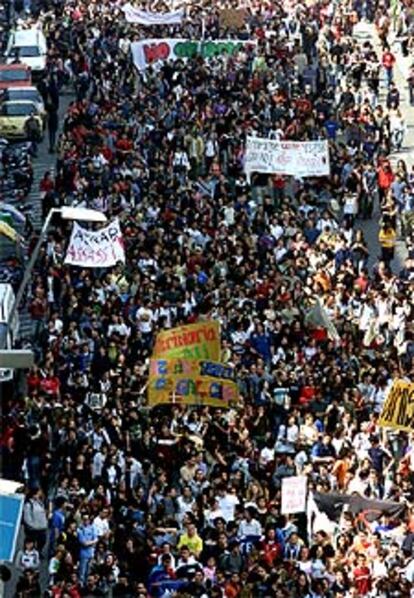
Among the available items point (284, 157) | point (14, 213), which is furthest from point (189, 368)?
point (14, 213)

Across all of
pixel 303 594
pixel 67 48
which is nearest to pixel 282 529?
pixel 303 594

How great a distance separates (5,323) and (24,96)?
1786cm

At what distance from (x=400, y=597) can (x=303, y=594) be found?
3.58 feet

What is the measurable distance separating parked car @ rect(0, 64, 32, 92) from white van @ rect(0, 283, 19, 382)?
55.5 feet

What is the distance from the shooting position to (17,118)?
4750cm

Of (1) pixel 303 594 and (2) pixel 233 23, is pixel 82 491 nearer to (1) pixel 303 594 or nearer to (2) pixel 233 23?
(1) pixel 303 594

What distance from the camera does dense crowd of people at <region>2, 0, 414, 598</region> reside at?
24969 mm

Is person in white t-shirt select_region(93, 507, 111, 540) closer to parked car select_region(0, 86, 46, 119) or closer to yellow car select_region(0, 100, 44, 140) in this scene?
yellow car select_region(0, 100, 44, 140)

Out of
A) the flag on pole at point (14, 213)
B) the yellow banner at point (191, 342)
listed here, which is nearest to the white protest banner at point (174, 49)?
the flag on pole at point (14, 213)

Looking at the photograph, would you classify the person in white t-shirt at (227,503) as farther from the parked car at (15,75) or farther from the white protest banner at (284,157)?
the parked car at (15,75)

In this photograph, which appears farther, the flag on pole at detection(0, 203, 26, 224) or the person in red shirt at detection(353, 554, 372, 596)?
the flag on pole at detection(0, 203, 26, 224)

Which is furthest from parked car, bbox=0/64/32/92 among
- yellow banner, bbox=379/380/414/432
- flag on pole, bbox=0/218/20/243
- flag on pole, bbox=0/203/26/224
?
yellow banner, bbox=379/380/414/432

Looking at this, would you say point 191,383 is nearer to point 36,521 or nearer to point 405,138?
point 36,521

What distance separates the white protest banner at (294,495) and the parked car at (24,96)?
23.5 m
